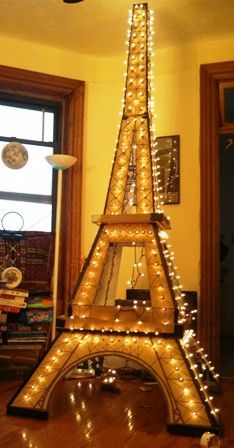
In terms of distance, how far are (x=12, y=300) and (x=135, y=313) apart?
3.92ft

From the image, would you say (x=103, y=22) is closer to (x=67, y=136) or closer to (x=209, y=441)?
(x=67, y=136)

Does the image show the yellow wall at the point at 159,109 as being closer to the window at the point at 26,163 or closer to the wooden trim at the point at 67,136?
the wooden trim at the point at 67,136

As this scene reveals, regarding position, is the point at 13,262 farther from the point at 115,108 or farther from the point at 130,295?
the point at 115,108

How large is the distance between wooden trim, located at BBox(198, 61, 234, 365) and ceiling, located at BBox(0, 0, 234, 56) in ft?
1.10

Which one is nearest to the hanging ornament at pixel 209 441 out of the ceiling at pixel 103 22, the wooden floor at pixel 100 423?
the wooden floor at pixel 100 423

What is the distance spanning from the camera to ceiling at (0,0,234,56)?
347cm

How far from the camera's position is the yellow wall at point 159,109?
3.83 m

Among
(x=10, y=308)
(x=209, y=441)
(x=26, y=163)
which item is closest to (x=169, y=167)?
(x=26, y=163)

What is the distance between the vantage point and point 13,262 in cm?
363

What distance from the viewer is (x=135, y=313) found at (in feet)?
8.02

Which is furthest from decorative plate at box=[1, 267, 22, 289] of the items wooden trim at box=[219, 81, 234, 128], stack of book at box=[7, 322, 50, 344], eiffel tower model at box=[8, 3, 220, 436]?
wooden trim at box=[219, 81, 234, 128]

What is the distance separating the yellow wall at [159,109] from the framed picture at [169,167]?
0.15 feet

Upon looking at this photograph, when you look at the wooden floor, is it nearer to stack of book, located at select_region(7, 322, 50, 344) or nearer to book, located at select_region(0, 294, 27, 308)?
stack of book, located at select_region(7, 322, 50, 344)

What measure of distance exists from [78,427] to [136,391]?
87cm
